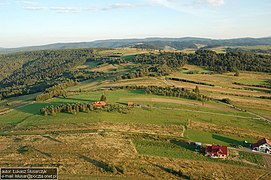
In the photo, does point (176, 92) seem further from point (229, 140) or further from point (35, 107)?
point (35, 107)

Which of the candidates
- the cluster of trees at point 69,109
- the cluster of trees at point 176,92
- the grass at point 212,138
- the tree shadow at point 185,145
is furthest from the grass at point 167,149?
the cluster of trees at point 176,92

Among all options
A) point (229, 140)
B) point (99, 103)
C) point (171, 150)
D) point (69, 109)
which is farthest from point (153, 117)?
point (69, 109)

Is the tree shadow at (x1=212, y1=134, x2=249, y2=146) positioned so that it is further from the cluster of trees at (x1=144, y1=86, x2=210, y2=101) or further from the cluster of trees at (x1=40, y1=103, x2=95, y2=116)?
the cluster of trees at (x1=40, y1=103, x2=95, y2=116)

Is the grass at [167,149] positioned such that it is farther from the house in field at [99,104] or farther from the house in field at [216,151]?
the house in field at [99,104]

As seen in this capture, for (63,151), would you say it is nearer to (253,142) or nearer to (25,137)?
(25,137)

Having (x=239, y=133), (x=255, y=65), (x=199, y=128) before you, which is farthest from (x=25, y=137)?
(x=255, y=65)

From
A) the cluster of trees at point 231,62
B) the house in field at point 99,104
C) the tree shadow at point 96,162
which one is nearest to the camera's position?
the tree shadow at point 96,162
